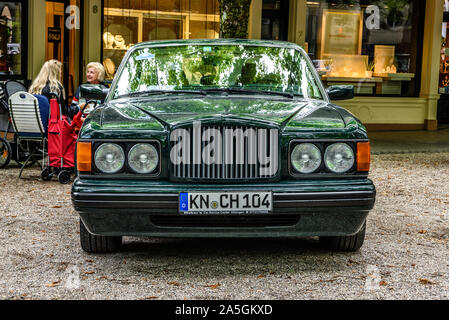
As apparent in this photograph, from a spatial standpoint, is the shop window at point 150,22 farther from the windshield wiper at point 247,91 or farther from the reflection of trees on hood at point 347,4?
the windshield wiper at point 247,91

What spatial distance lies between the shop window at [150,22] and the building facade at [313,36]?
2cm

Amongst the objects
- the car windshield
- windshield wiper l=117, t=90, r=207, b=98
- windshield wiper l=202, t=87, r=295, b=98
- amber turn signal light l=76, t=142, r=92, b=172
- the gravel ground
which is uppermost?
the car windshield

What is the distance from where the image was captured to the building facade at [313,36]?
14.6 m

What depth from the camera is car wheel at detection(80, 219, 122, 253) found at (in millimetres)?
5207

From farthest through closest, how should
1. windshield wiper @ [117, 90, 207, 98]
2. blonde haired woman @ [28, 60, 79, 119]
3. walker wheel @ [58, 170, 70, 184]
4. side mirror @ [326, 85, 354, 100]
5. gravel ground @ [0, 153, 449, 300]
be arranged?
blonde haired woman @ [28, 60, 79, 119] < walker wheel @ [58, 170, 70, 184] < side mirror @ [326, 85, 354, 100] < windshield wiper @ [117, 90, 207, 98] < gravel ground @ [0, 153, 449, 300]

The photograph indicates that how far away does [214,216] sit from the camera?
460cm

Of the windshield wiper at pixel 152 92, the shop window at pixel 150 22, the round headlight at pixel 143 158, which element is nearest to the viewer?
the round headlight at pixel 143 158

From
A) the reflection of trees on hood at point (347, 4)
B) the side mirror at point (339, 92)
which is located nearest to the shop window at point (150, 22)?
the reflection of trees on hood at point (347, 4)

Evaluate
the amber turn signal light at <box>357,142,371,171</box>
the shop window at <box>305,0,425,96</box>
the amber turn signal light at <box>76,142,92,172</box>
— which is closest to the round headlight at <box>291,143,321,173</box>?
the amber turn signal light at <box>357,142,371,171</box>

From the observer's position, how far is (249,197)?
455cm

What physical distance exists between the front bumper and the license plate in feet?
0.13

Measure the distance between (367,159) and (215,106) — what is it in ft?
3.49

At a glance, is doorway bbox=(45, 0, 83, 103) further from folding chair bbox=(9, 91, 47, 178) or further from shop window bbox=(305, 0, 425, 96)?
folding chair bbox=(9, 91, 47, 178)

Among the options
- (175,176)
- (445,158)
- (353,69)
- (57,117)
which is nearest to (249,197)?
(175,176)
